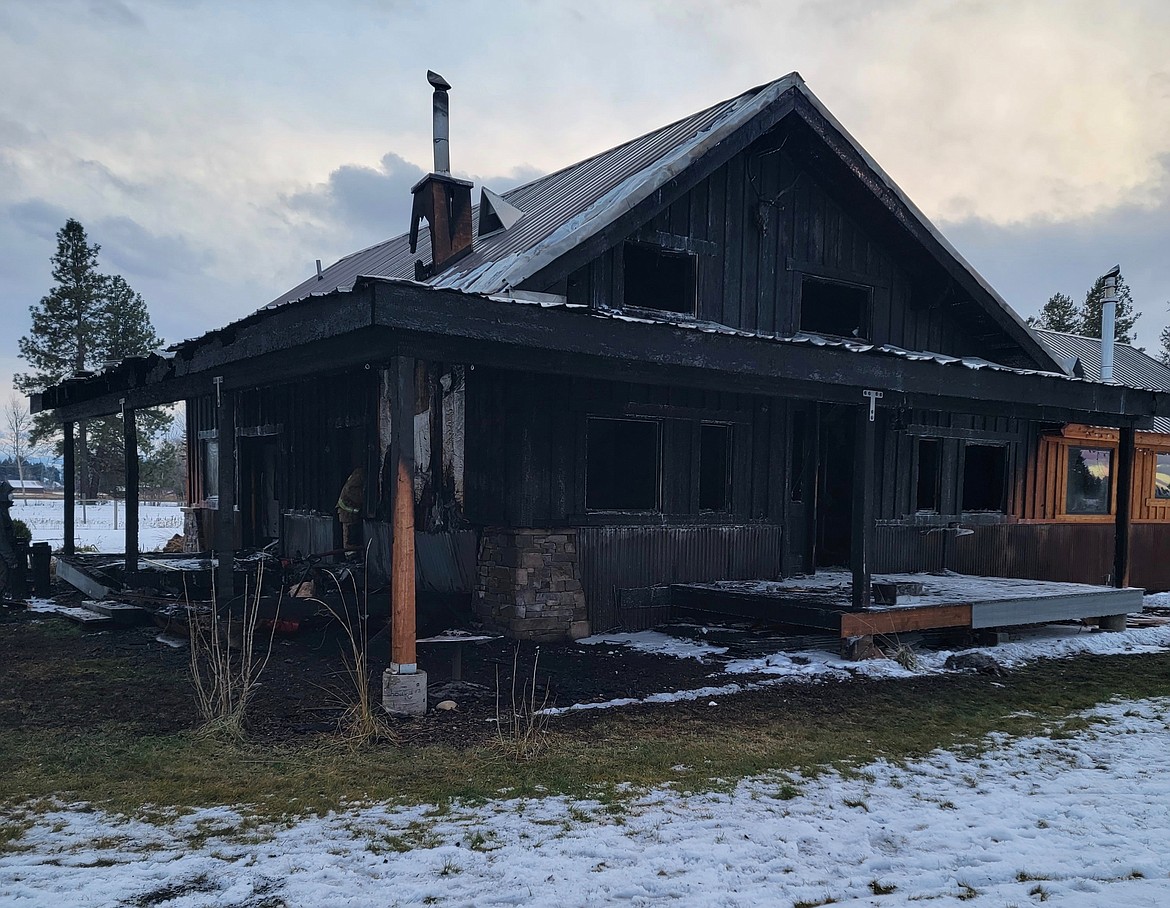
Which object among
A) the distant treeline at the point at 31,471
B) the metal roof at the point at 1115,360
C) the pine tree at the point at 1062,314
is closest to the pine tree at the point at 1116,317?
the pine tree at the point at 1062,314

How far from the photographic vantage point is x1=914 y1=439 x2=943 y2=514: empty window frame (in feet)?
43.9

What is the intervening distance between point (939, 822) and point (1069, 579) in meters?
12.0

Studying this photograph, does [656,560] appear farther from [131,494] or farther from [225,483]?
[131,494]

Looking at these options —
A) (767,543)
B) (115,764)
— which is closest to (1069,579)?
(767,543)

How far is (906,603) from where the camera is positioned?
9.89m

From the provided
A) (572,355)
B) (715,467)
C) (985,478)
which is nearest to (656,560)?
(715,467)

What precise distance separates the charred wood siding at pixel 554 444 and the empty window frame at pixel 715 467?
385 mm

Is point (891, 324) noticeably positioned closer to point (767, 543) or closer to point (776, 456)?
point (776, 456)

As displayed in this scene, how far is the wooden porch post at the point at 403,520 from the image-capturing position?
658 centimetres

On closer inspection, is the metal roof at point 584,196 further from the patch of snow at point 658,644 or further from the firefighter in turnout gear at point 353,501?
the patch of snow at point 658,644

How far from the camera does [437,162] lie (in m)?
11.1

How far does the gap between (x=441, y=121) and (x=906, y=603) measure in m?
7.70

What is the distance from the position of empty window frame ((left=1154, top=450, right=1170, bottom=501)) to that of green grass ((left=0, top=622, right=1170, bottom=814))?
35.0 feet

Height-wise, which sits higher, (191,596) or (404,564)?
(404,564)
